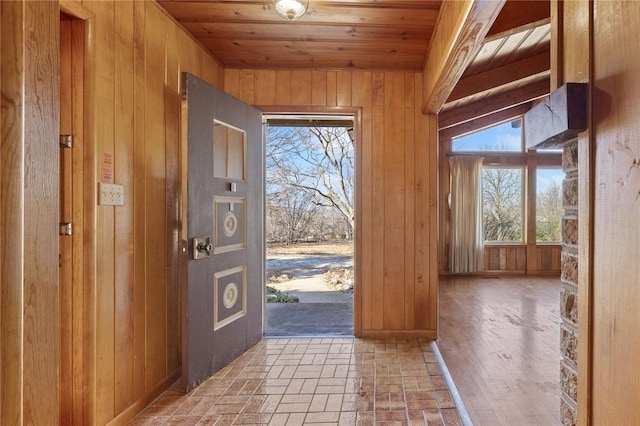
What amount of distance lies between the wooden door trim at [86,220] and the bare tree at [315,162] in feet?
15.3

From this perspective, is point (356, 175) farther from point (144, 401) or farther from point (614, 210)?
point (614, 210)

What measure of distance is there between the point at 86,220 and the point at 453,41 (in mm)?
2147

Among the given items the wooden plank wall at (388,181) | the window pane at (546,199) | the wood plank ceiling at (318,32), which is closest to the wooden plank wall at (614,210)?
the wood plank ceiling at (318,32)

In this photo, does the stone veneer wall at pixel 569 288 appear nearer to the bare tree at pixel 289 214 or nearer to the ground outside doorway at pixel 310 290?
the ground outside doorway at pixel 310 290

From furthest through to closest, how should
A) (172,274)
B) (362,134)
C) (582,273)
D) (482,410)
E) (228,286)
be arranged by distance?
(362,134)
(228,286)
(172,274)
(482,410)
(582,273)

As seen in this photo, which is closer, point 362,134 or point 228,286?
point 228,286

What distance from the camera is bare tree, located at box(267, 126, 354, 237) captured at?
20.9 ft

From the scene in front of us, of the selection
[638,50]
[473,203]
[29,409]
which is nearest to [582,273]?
[638,50]

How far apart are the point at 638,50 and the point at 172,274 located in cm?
241

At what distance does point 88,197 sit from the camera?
5.50ft

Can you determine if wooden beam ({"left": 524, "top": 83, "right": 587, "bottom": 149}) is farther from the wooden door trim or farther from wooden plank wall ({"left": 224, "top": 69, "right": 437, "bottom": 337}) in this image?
wooden plank wall ({"left": 224, "top": 69, "right": 437, "bottom": 337})

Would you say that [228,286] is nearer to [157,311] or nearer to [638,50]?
[157,311]

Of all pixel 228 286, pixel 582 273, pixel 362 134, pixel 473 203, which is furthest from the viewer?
pixel 473 203

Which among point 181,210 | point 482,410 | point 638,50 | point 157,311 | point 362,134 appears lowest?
point 482,410
